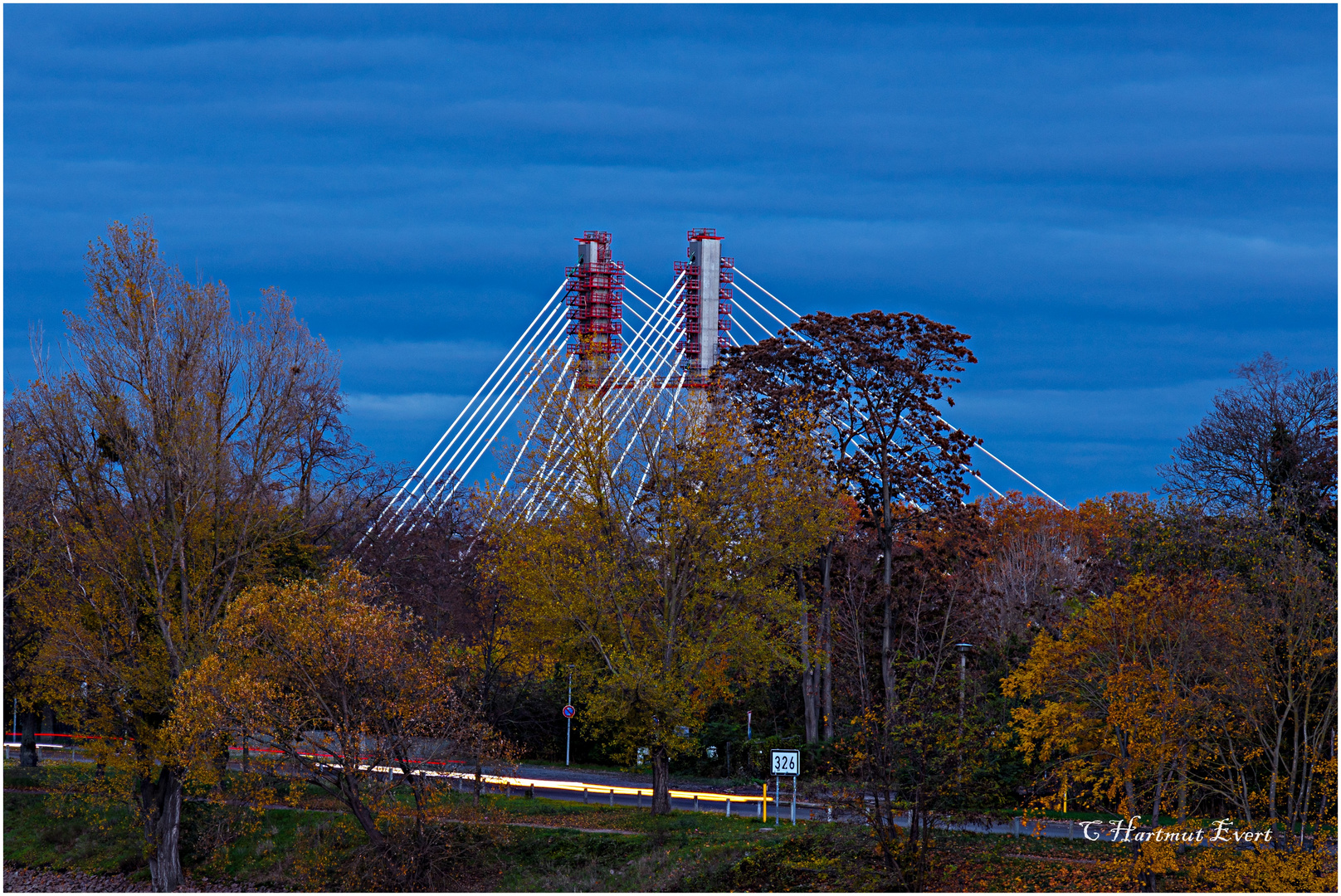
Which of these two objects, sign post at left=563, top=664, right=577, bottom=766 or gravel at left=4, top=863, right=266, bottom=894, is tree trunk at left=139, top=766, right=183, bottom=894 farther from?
sign post at left=563, top=664, right=577, bottom=766

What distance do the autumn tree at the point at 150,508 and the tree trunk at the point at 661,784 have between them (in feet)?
33.1

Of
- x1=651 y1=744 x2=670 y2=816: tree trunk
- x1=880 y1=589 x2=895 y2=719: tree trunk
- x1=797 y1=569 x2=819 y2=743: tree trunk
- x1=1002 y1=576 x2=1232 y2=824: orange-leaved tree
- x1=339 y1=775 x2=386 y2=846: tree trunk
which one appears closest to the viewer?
x1=1002 y1=576 x2=1232 y2=824: orange-leaved tree

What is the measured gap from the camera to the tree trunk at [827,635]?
114ft

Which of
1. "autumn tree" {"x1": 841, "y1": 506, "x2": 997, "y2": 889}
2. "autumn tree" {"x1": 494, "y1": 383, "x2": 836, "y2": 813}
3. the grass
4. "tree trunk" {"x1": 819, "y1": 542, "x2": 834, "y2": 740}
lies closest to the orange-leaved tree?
"autumn tree" {"x1": 841, "y1": 506, "x2": 997, "y2": 889}

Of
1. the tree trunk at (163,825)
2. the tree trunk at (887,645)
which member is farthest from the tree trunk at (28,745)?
the tree trunk at (887,645)

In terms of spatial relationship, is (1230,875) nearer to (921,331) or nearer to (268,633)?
(268,633)

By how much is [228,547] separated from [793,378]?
55.9 ft

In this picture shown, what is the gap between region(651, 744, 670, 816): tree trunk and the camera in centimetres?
2905

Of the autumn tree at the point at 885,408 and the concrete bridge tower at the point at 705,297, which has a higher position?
the concrete bridge tower at the point at 705,297

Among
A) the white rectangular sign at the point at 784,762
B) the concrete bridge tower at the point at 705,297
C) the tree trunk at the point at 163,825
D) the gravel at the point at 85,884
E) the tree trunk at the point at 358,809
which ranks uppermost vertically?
the concrete bridge tower at the point at 705,297

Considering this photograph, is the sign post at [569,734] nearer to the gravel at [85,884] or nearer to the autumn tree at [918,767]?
the gravel at [85,884]

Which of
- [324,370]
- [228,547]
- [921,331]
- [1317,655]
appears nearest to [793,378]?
[921,331]

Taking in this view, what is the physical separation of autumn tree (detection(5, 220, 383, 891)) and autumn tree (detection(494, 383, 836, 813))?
634cm

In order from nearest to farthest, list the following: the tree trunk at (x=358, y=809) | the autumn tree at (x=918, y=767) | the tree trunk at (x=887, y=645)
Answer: the autumn tree at (x=918, y=767), the tree trunk at (x=358, y=809), the tree trunk at (x=887, y=645)
